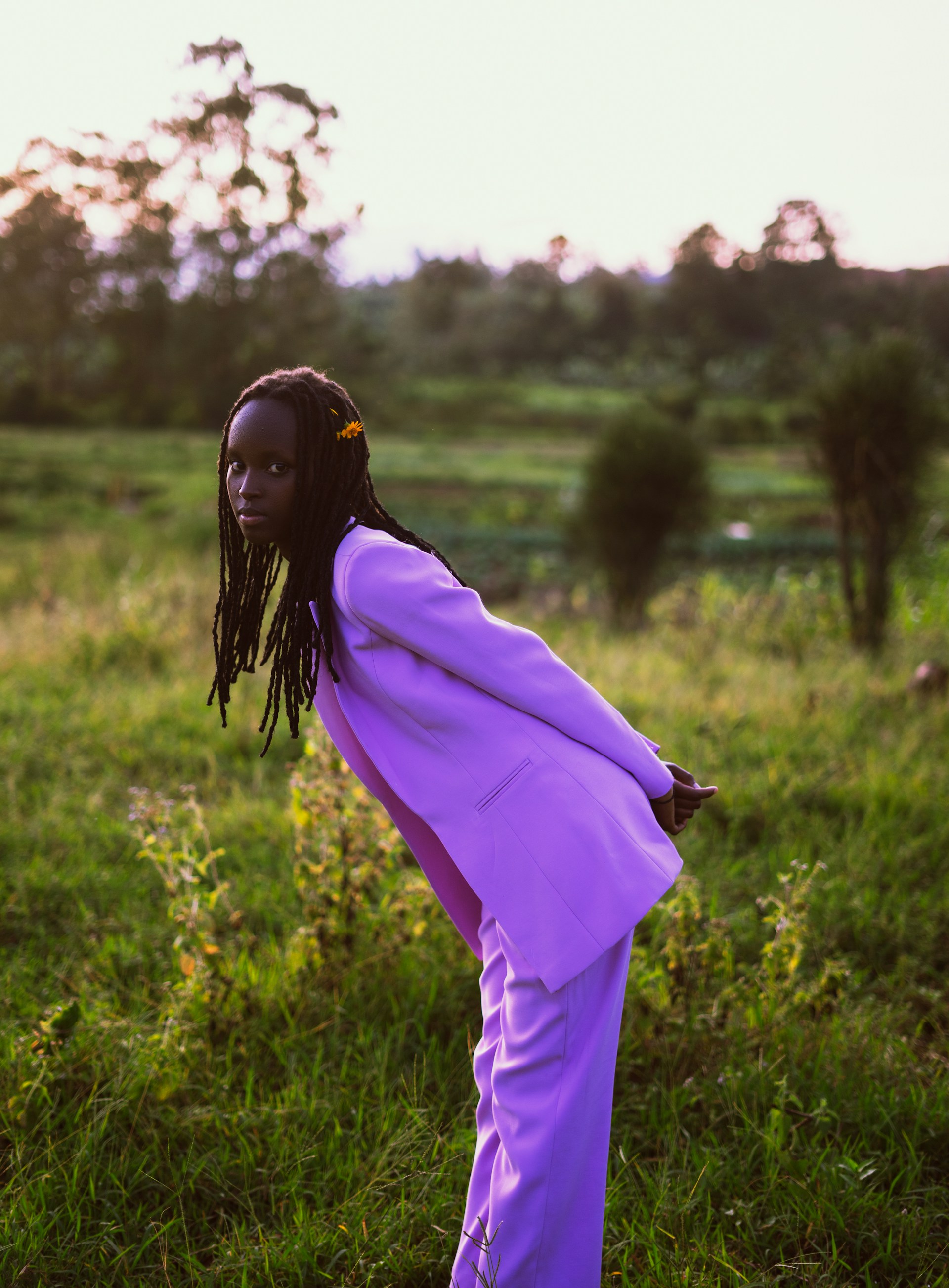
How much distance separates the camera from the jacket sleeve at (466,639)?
157 centimetres

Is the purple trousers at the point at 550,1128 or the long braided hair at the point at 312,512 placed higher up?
the long braided hair at the point at 312,512

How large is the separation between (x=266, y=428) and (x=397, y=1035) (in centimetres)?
188

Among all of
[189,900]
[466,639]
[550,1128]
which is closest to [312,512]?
[466,639]

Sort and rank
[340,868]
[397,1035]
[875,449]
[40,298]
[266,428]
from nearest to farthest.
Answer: [266,428] < [397,1035] < [340,868] < [875,449] < [40,298]

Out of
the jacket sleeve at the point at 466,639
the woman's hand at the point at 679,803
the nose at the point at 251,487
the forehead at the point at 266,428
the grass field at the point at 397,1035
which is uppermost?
the forehead at the point at 266,428

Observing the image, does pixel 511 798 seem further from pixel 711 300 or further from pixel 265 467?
pixel 711 300

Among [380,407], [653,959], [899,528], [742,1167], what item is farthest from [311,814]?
[380,407]

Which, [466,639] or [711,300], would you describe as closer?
[466,639]

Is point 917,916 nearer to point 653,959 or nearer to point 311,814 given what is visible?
point 653,959

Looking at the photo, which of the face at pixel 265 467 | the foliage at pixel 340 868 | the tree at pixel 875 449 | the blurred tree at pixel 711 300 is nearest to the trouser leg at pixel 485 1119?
the face at pixel 265 467

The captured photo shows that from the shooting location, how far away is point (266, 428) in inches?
66.9

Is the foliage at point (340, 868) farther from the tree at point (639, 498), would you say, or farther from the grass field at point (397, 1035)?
the tree at point (639, 498)

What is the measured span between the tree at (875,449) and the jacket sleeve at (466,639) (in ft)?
22.9

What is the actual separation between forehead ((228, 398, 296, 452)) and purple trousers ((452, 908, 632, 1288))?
1.00 meters
